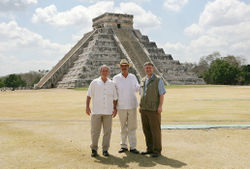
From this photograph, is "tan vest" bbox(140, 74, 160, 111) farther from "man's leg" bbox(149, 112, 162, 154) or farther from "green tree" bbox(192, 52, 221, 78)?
"green tree" bbox(192, 52, 221, 78)

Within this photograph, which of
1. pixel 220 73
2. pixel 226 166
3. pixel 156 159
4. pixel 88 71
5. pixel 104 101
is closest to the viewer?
pixel 226 166

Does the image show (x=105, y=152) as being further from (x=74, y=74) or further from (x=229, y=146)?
(x=74, y=74)

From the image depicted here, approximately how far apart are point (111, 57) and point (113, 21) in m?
8.88

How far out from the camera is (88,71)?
40.2m

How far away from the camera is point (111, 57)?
4419 cm

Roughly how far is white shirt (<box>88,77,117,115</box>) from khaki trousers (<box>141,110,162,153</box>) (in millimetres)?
720

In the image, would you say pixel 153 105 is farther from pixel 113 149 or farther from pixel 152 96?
pixel 113 149

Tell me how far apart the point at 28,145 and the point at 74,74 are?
115 feet

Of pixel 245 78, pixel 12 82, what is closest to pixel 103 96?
pixel 245 78

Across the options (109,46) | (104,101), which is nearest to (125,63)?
(104,101)

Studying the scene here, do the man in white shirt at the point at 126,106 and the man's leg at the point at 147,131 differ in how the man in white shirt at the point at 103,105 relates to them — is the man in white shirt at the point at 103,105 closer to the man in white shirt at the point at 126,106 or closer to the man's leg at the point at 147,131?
the man in white shirt at the point at 126,106

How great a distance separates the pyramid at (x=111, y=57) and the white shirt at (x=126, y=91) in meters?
32.3

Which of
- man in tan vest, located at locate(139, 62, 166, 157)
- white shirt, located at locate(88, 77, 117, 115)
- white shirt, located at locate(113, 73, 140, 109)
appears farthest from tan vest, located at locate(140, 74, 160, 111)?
white shirt, located at locate(88, 77, 117, 115)

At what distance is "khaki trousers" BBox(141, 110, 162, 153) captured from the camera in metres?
5.52
